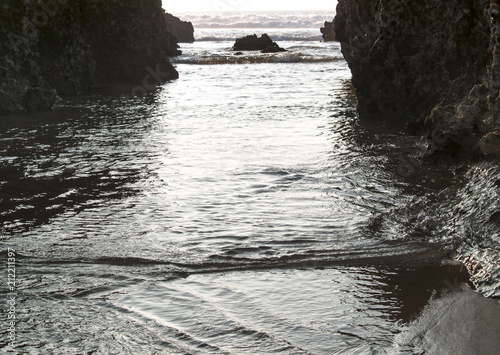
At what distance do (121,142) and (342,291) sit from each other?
6.60 meters

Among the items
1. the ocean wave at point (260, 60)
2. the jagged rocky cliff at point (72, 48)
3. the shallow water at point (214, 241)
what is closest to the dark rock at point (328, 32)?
the ocean wave at point (260, 60)

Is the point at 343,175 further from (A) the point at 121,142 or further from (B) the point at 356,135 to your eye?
(A) the point at 121,142

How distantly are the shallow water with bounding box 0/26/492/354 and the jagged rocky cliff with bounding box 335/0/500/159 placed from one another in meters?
0.67

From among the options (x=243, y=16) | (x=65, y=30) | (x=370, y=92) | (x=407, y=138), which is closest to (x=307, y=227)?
(x=407, y=138)

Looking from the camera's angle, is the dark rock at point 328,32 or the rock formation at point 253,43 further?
the dark rock at point 328,32

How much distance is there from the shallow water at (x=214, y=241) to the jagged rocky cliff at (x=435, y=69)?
670 millimetres

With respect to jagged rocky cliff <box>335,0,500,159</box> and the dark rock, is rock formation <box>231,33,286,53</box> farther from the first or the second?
jagged rocky cliff <box>335,0,500,159</box>

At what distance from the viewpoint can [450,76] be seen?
10.6 metres

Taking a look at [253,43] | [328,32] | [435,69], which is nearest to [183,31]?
[328,32]

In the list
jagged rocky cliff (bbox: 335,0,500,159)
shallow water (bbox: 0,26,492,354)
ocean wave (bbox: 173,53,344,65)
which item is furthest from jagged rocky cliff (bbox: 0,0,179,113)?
ocean wave (bbox: 173,53,344,65)

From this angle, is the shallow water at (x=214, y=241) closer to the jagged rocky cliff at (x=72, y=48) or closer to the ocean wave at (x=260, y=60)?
the jagged rocky cliff at (x=72, y=48)

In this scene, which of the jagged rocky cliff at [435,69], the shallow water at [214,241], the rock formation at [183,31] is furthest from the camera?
the rock formation at [183,31]

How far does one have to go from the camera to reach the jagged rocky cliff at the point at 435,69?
725 cm

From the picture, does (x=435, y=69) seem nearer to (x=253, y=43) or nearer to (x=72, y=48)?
(x=72, y=48)
